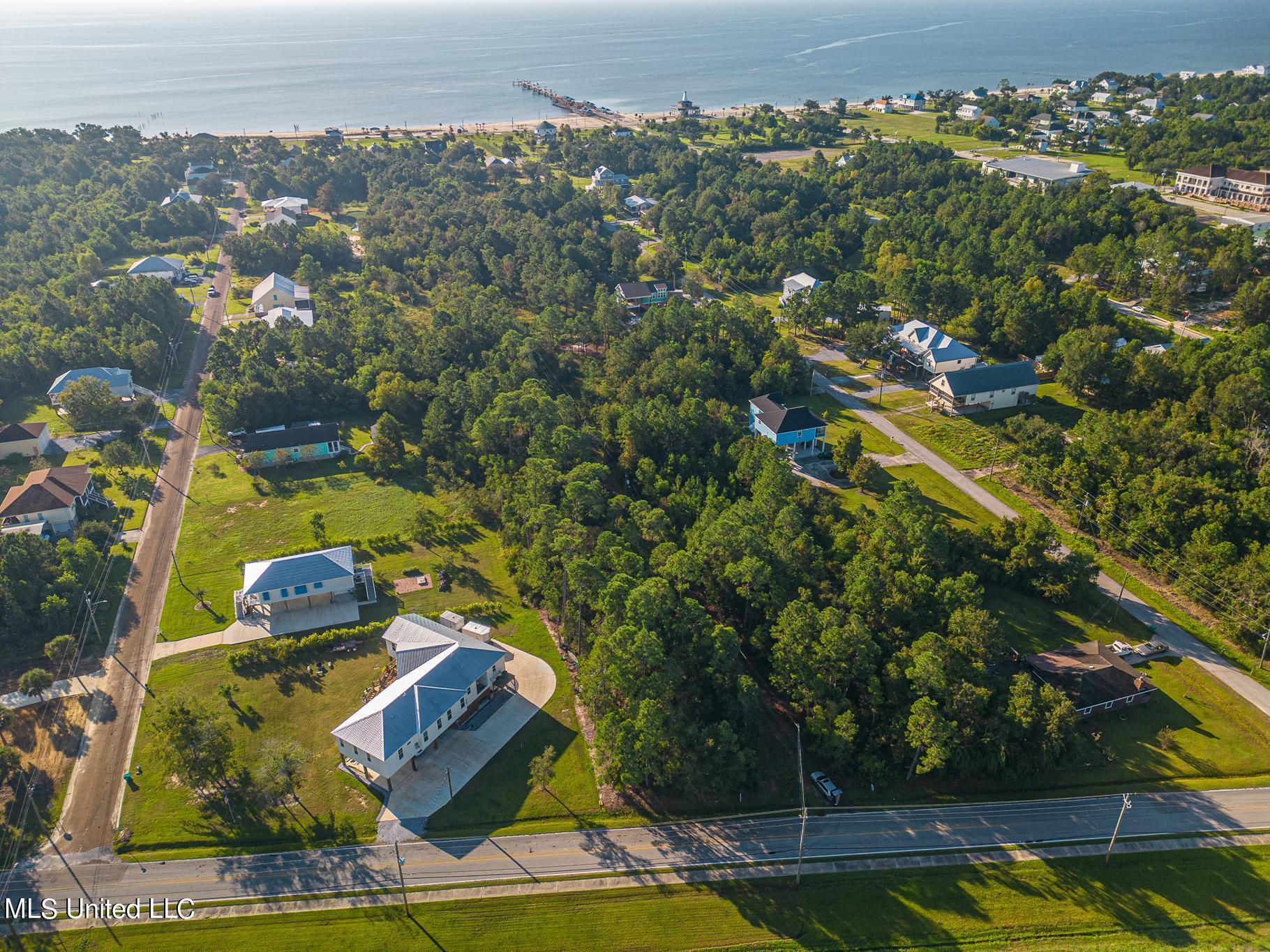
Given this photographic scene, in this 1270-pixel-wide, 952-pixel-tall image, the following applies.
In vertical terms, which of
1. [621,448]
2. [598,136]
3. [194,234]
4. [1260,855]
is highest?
[598,136]

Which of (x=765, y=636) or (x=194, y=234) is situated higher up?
(x=194, y=234)

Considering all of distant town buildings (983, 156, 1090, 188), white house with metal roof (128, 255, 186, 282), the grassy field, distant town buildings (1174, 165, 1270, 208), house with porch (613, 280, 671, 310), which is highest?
distant town buildings (983, 156, 1090, 188)

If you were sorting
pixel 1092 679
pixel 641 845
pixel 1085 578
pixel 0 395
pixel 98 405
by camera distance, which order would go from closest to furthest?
pixel 641 845, pixel 1092 679, pixel 1085 578, pixel 98 405, pixel 0 395

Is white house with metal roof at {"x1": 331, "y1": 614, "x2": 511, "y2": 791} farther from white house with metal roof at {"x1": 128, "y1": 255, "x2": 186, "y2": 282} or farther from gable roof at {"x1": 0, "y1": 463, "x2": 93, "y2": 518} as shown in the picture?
white house with metal roof at {"x1": 128, "y1": 255, "x2": 186, "y2": 282}

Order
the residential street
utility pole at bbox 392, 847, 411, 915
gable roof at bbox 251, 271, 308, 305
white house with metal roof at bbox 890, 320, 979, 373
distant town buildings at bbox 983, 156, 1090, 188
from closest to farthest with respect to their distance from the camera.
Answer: utility pole at bbox 392, 847, 411, 915 < the residential street < white house with metal roof at bbox 890, 320, 979, 373 < gable roof at bbox 251, 271, 308, 305 < distant town buildings at bbox 983, 156, 1090, 188

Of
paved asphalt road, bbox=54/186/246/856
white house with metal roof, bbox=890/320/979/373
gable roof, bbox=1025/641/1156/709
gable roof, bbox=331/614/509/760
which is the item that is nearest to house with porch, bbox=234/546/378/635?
paved asphalt road, bbox=54/186/246/856

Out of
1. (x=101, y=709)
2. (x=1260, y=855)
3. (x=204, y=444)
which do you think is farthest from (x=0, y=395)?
(x=1260, y=855)

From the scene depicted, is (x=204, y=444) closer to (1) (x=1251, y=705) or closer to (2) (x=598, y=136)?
(1) (x=1251, y=705)
